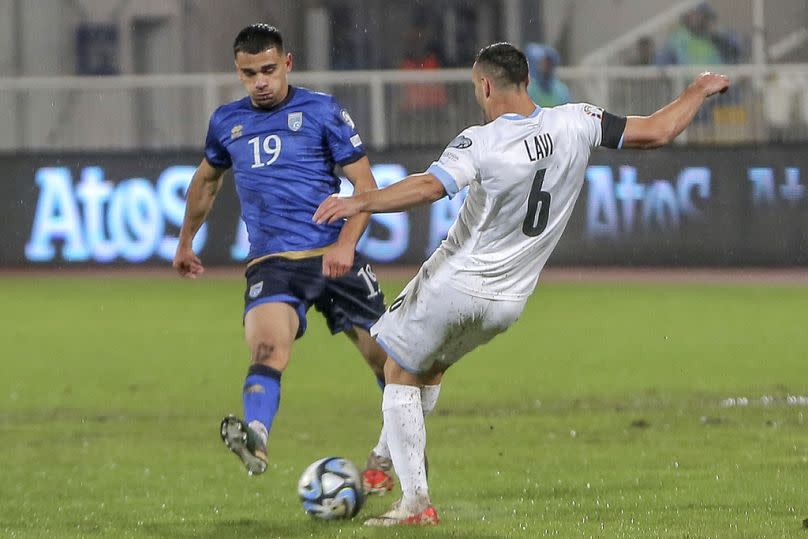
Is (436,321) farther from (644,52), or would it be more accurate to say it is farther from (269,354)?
(644,52)

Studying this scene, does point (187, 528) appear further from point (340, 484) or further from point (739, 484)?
point (739, 484)

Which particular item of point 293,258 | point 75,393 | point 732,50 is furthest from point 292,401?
point 732,50

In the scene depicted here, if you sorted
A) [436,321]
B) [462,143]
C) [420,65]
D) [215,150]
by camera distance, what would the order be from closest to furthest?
[462,143] < [436,321] < [215,150] < [420,65]

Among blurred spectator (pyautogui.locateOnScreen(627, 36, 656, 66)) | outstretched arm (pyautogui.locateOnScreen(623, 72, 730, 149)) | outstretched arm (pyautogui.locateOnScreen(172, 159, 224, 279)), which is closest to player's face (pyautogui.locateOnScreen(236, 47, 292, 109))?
outstretched arm (pyautogui.locateOnScreen(172, 159, 224, 279))

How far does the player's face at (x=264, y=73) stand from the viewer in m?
7.50

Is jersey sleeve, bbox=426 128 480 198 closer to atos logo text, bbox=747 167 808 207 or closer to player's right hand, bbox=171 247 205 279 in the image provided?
player's right hand, bbox=171 247 205 279

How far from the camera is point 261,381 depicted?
7051mm

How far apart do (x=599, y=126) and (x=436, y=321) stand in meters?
0.99

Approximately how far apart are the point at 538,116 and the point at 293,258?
1590 millimetres

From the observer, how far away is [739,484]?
743cm

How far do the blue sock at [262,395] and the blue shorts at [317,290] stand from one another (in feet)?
1.46

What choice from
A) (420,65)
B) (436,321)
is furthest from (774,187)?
(436,321)

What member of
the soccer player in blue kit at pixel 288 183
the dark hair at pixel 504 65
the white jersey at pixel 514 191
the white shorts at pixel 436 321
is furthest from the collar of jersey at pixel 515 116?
the soccer player in blue kit at pixel 288 183

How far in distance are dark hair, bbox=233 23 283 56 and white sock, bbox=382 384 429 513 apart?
1724 millimetres
